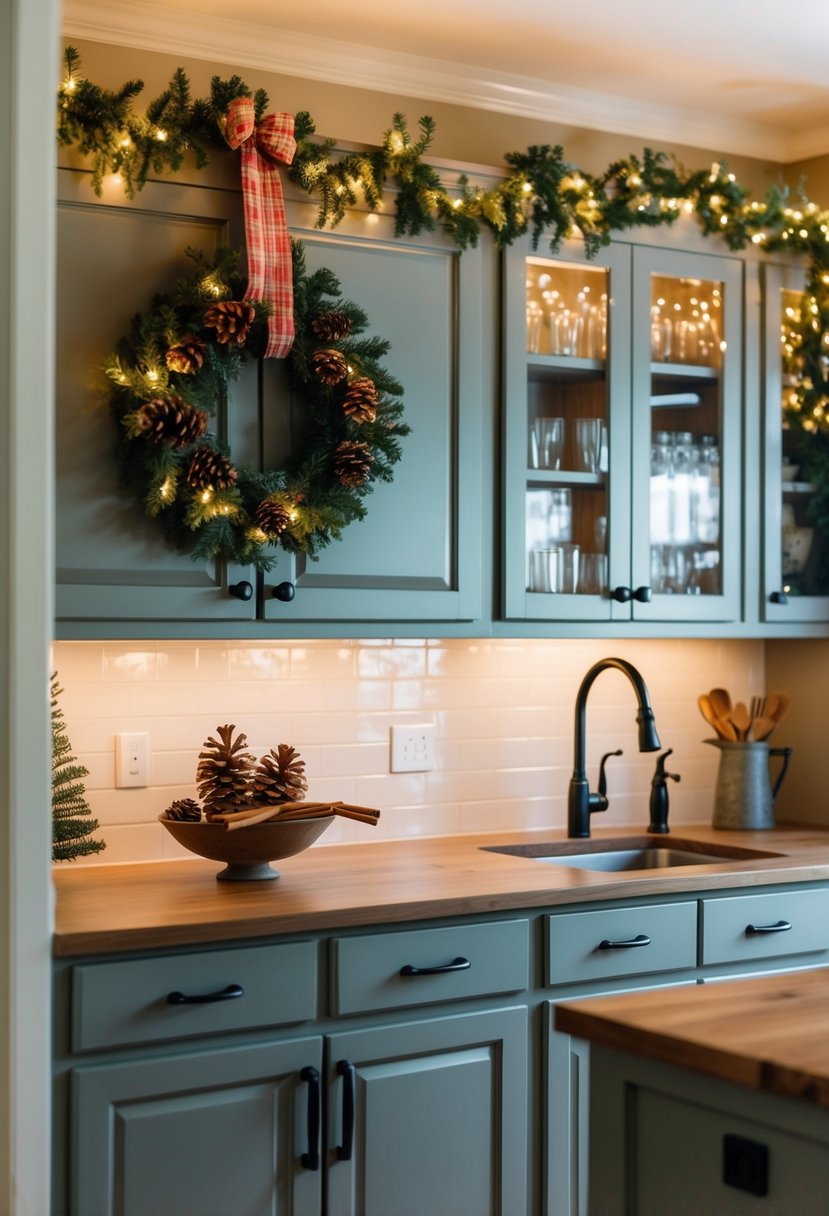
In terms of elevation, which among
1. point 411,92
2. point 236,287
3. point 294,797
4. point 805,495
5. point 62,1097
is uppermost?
point 411,92

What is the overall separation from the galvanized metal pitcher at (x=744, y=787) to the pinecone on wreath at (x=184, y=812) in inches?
61.1

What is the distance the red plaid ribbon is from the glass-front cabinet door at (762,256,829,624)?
1405mm

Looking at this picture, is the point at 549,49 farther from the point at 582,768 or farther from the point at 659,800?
the point at 659,800

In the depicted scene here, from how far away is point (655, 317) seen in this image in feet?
11.6

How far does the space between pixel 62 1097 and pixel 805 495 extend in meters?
2.43

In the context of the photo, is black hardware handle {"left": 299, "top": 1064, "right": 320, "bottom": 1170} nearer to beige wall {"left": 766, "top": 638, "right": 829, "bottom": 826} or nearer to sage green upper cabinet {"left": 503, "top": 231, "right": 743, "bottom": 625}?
sage green upper cabinet {"left": 503, "top": 231, "right": 743, "bottom": 625}

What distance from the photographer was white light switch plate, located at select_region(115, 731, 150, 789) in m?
3.13

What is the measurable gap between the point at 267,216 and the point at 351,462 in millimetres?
538

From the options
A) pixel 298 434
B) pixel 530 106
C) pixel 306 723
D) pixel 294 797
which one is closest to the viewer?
pixel 294 797

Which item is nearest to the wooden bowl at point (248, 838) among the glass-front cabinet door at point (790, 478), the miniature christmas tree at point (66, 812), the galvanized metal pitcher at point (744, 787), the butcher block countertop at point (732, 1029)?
the miniature christmas tree at point (66, 812)

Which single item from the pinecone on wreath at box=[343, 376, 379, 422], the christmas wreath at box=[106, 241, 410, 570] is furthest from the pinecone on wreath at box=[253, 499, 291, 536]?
the pinecone on wreath at box=[343, 376, 379, 422]

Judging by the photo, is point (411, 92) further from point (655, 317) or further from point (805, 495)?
point (805, 495)

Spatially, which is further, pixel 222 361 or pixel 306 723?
pixel 306 723

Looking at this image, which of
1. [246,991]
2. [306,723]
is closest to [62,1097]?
[246,991]
